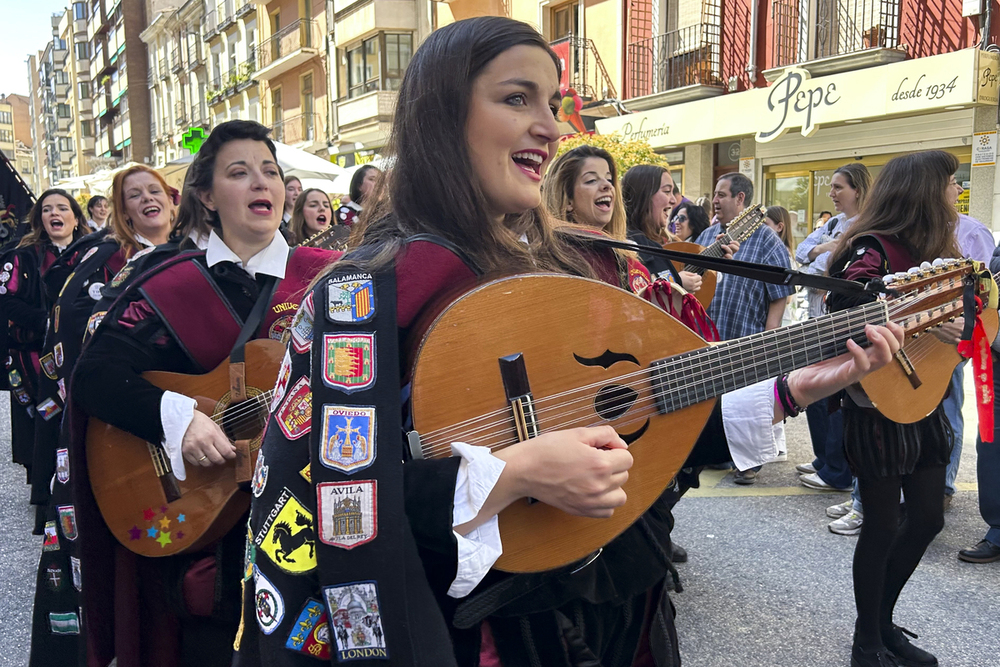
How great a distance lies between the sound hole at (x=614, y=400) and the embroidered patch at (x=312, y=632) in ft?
1.95

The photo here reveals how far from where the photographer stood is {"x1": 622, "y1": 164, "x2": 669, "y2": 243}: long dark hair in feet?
15.8

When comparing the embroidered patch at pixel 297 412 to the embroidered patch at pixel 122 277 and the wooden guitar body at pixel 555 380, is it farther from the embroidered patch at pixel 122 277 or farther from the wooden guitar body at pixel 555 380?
the embroidered patch at pixel 122 277

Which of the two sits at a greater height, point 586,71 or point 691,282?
point 586,71

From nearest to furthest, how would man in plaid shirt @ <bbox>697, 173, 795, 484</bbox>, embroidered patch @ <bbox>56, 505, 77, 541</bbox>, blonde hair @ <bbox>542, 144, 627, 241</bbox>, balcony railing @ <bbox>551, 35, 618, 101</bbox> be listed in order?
1. embroidered patch @ <bbox>56, 505, 77, 541</bbox>
2. blonde hair @ <bbox>542, 144, 627, 241</bbox>
3. man in plaid shirt @ <bbox>697, 173, 795, 484</bbox>
4. balcony railing @ <bbox>551, 35, 618, 101</bbox>

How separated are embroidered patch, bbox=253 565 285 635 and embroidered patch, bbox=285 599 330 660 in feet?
0.10

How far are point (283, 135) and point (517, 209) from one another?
29329mm

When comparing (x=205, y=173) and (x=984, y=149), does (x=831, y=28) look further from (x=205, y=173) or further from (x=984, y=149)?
(x=205, y=173)

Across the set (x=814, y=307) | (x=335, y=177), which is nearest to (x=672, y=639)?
(x=814, y=307)

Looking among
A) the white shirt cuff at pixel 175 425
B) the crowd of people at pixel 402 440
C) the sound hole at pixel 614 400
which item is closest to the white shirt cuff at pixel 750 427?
the crowd of people at pixel 402 440

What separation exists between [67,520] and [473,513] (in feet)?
6.83

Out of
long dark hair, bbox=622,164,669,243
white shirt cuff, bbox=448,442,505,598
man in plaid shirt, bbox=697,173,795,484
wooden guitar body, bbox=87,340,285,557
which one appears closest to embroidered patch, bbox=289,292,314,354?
white shirt cuff, bbox=448,442,505,598

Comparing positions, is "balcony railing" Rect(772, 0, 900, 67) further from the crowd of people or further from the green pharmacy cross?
the green pharmacy cross

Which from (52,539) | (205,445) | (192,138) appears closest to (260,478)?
(205,445)

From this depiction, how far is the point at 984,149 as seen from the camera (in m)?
10.8
